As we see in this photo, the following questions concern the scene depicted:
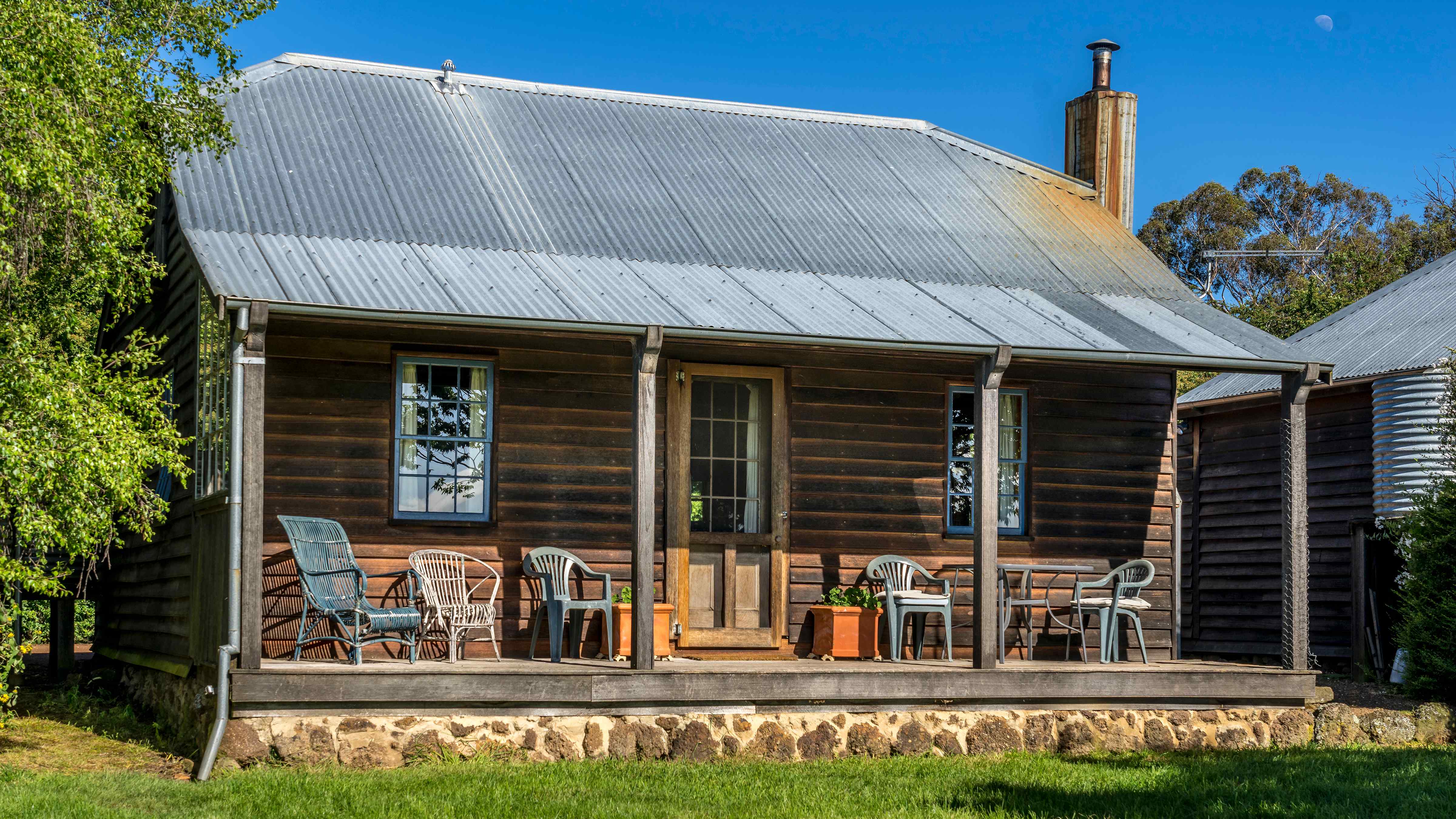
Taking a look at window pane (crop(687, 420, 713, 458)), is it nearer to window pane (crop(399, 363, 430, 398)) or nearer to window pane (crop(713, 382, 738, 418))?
window pane (crop(713, 382, 738, 418))

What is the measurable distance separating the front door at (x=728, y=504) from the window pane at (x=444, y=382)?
1562 mm

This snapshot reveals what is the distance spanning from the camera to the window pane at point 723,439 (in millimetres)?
10984

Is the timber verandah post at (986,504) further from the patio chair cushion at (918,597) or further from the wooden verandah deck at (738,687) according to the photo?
the patio chair cushion at (918,597)

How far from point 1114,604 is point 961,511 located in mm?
1506

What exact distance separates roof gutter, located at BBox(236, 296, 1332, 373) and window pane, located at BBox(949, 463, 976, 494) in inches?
61.4

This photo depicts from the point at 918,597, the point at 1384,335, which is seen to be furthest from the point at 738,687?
the point at 1384,335

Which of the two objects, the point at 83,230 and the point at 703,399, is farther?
the point at 703,399

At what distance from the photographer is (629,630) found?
1007cm

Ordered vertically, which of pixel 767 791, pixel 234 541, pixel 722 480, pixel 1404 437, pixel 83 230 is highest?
pixel 83 230

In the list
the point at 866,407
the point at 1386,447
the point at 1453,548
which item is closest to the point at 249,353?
the point at 866,407

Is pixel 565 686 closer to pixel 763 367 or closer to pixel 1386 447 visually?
pixel 763 367

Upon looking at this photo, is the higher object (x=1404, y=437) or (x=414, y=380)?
(x=414, y=380)

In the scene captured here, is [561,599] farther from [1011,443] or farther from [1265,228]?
[1265,228]

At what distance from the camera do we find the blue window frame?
10.1 metres
